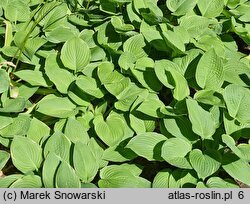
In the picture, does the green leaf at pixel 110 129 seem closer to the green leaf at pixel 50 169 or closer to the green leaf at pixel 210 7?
the green leaf at pixel 50 169

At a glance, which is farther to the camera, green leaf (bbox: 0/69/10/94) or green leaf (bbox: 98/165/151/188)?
green leaf (bbox: 0/69/10/94)

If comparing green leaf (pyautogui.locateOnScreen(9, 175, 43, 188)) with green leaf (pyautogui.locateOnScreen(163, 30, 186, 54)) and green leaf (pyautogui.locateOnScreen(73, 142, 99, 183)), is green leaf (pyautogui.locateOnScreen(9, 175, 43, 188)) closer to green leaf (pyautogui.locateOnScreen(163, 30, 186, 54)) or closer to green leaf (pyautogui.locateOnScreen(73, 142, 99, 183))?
green leaf (pyautogui.locateOnScreen(73, 142, 99, 183))

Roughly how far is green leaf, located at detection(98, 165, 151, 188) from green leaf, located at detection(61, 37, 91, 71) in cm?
50

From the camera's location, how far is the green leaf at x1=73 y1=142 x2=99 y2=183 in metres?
1.81

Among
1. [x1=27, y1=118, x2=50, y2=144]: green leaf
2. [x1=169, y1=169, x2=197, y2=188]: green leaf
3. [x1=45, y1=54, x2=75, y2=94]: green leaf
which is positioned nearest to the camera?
[x1=169, y1=169, x2=197, y2=188]: green leaf

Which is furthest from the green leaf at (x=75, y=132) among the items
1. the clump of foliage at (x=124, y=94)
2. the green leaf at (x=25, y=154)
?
the green leaf at (x=25, y=154)

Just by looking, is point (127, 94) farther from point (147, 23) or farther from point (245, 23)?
point (245, 23)

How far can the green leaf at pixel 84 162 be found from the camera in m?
1.81

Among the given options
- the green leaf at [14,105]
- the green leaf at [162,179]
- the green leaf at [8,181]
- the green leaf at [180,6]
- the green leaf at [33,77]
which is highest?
the green leaf at [180,6]

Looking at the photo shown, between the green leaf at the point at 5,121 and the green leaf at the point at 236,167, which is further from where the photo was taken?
the green leaf at the point at 5,121

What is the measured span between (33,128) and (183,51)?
2.39 ft

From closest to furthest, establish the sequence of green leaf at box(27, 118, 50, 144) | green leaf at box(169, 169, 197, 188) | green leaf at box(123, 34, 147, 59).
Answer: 1. green leaf at box(169, 169, 197, 188)
2. green leaf at box(27, 118, 50, 144)
3. green leaf at box(123, 34, 147, 59)

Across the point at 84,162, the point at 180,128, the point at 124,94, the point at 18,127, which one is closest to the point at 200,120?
the point at 180,128

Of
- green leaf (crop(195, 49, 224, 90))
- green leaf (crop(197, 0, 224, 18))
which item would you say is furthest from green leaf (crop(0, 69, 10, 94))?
green leaf (crop(197, 0, 224, 18))
